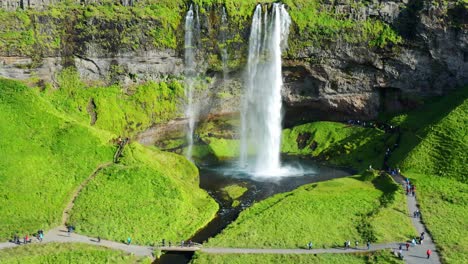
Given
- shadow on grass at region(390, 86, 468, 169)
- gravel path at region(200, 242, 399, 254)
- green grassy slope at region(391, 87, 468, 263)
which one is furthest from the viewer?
shadow on grass at region(390, 86, 468, 169)

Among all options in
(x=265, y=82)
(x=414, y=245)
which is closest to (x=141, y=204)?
(x=414, y=245)

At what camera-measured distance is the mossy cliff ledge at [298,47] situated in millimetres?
73312

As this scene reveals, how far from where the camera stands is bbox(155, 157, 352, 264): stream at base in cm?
5468

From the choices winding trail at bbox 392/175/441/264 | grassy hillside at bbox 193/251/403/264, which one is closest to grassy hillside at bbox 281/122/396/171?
winding trail at bbox 392/175/441/264

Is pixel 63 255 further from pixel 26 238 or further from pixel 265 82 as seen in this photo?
pixel 265 82

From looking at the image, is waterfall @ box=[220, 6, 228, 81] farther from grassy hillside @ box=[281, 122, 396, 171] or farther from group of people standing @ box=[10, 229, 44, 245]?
group of people standing @ box=[10, 229, 44, 245]

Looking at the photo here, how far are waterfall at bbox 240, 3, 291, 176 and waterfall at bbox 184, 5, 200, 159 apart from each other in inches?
319

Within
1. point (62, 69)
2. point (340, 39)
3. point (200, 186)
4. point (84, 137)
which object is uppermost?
point (340, 39)

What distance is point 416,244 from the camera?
46.8 meters

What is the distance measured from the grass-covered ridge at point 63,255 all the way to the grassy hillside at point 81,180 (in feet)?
9.78

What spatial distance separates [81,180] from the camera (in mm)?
57031

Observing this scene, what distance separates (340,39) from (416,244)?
40.3 metres

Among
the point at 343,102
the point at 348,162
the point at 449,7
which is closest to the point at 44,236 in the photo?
the point at 348,162

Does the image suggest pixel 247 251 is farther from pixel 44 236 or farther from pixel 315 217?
pixel 44 236
